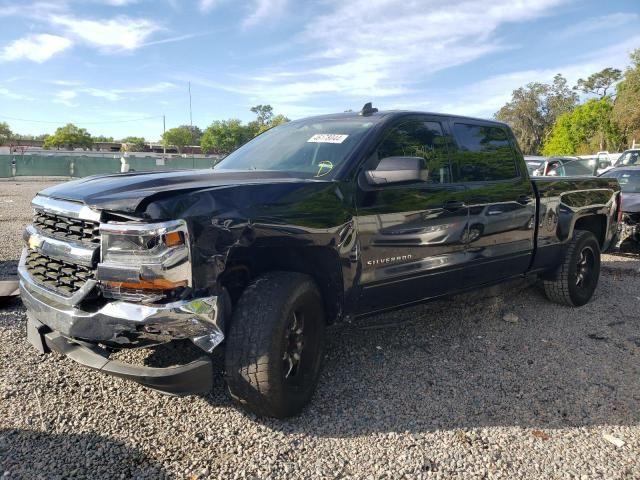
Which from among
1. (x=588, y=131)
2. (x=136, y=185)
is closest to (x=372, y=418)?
(x=136, y=185)

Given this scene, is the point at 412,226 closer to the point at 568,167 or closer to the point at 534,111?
the point at 568,167

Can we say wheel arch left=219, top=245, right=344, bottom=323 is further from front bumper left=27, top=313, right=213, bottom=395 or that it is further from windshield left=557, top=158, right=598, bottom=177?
windshield left=557, top=158, right=598, bottom=177

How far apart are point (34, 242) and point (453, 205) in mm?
2866

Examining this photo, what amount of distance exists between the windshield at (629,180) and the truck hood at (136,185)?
27.0ft

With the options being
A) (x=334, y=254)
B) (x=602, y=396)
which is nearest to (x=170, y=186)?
(x=334, y=254)

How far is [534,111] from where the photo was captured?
7181cm

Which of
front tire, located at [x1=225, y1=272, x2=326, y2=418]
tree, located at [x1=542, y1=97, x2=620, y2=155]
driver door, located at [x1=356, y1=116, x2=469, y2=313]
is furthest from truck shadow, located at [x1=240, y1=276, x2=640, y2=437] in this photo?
tree, located at [x1=542, y1=97, x2=620, y2=155]

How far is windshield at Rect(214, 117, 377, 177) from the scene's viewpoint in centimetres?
348

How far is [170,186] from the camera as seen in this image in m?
2.70

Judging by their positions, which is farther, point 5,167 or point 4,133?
point 4,133

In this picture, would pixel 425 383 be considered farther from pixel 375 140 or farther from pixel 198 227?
pixel 198 227

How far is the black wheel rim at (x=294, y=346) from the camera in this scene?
9.55 feet

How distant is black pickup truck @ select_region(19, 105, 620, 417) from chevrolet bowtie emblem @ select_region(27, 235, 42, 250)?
0.04 feet

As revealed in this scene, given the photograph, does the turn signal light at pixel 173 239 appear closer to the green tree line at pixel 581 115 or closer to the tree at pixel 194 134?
the green tree line at pixel 581 115
